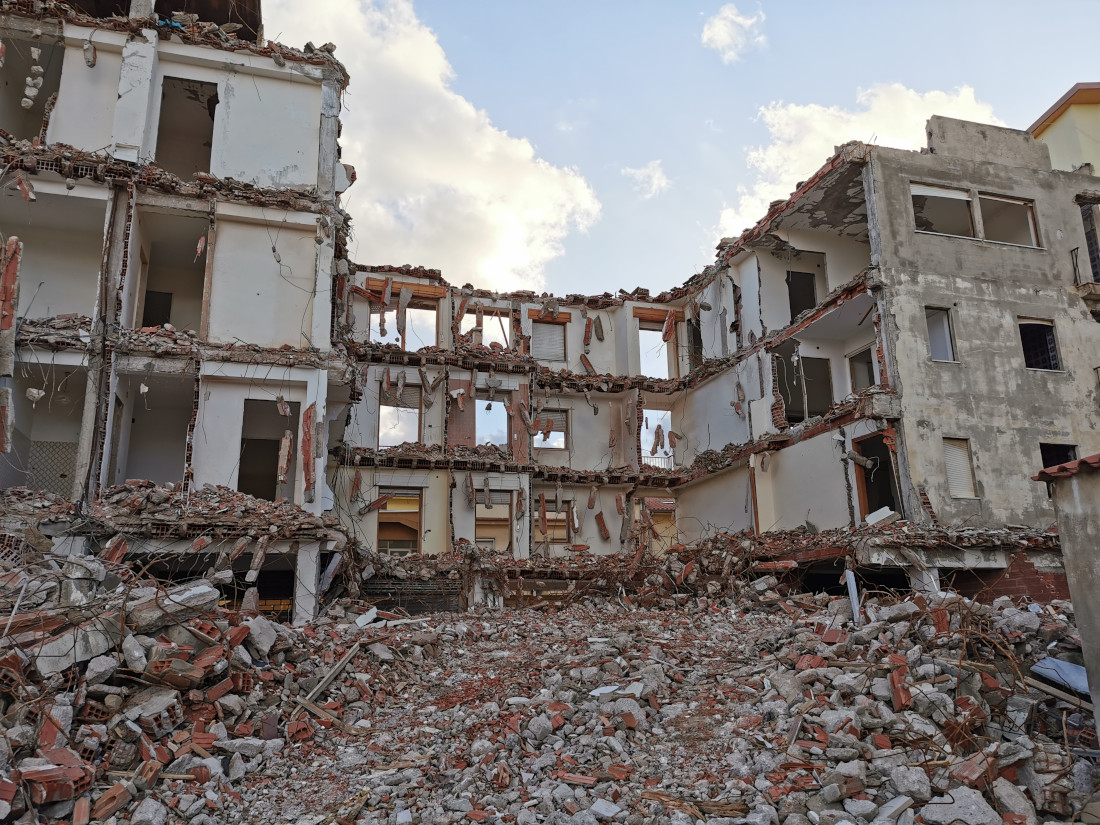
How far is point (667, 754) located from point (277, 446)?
1707 cm

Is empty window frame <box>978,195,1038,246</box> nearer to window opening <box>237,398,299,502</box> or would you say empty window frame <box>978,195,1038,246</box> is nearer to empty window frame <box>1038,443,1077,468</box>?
empty window frame <box>1038,443,1077,468</box>

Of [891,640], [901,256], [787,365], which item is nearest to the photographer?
[891,640]

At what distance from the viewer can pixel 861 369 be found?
Result: 25.8 meters

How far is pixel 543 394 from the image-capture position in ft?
102

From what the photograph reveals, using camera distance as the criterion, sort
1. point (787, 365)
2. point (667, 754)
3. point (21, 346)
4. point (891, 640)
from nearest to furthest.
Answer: point (667, 754), point (891, 640), point (21, 346), point (787, 365)

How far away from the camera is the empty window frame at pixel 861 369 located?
25484mm

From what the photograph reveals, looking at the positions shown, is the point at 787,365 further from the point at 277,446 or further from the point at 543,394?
the point at 277,446

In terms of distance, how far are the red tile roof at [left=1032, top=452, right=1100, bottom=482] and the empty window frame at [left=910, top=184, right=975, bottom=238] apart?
16.0 m

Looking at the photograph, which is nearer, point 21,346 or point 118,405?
point 21,346

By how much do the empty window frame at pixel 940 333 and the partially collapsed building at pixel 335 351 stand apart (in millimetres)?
81

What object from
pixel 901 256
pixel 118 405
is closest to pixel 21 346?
pixel 118 405

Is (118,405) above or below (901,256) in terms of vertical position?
below

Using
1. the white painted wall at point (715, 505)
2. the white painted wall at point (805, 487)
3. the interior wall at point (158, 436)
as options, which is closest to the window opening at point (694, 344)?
the white painted wall at point (715, 505)

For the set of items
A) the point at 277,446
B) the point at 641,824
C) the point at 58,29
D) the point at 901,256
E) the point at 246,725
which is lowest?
the point at 641,824
